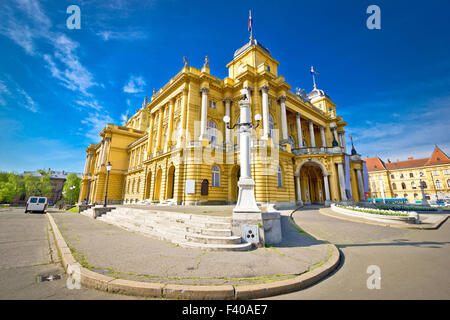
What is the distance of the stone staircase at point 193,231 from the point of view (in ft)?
17.9

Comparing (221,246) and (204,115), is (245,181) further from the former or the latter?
(204,115)

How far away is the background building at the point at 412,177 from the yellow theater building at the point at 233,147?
112 feet

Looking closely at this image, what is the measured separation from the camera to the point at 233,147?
2116 cm

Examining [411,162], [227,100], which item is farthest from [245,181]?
[411,162]

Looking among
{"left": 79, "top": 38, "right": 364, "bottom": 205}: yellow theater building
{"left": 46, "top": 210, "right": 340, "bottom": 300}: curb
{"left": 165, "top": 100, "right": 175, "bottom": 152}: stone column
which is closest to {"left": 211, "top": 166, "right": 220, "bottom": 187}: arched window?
{"left": 79, "top": 38, "right": 364, "bottom": 205}: yellow theater building

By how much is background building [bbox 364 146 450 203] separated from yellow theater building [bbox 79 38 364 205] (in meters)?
34.2

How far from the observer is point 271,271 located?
381 cm

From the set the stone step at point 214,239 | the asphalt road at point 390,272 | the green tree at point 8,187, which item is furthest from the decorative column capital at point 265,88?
the green tree at point 8,187

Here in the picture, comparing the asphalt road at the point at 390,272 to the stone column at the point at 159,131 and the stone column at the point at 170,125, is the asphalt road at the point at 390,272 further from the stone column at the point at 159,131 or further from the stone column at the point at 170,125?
the stone column at the point at 159,131

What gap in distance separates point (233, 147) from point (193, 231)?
15348 mm

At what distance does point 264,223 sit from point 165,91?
78.4ft

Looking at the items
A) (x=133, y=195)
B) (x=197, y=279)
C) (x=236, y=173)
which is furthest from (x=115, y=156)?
(x=197, y=279)

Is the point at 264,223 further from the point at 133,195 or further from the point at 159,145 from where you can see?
the point at 133,195

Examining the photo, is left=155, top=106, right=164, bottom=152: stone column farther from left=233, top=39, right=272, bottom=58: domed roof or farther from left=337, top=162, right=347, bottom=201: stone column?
left=337, top=162, right=347, bottom=201: stone column
